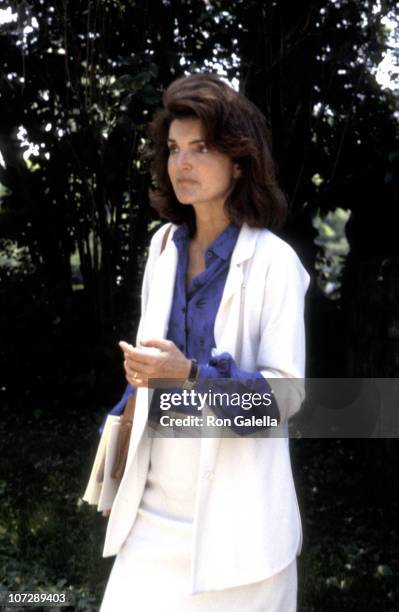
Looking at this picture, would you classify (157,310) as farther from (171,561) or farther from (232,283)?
(171,561)

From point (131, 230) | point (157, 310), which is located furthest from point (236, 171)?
point (131, 230)

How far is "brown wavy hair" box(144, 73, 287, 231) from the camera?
88.7 inches

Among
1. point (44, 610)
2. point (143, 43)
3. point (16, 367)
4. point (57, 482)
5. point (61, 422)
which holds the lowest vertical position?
point (44, 610)

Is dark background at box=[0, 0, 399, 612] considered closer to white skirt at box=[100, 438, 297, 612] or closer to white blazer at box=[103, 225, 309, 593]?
white skirt at box=[100, 438, 297, 612]

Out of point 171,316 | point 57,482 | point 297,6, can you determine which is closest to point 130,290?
point 57,482

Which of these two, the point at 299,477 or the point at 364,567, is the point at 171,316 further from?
the point at 299,477

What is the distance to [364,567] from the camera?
4.00 meters

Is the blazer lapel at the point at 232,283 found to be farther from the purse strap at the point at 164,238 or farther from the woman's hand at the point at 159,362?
the purse strap at the point at 164,238

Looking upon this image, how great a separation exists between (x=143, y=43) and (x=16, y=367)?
8.47ft

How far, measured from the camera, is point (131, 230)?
574 cm

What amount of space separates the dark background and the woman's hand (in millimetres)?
2054

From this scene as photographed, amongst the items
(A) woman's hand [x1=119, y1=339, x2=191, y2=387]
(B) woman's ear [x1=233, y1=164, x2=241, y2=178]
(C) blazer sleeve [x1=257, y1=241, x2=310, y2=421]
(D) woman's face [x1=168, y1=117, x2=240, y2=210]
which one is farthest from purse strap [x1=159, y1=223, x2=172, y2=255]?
(A) woman's hand [x1=119, y1=339, x2=191, y2=387]

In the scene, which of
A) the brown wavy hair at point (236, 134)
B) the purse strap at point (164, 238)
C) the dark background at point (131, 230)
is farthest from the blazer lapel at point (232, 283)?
the dark background at point (131, 230)

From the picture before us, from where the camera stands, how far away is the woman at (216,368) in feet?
7.00
